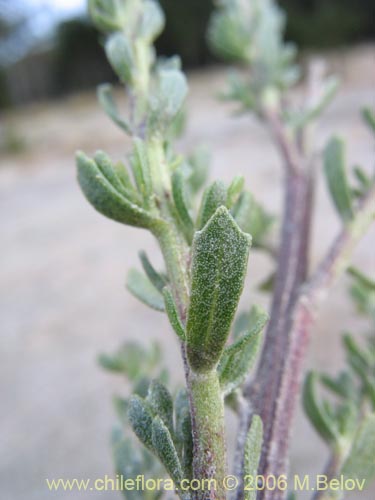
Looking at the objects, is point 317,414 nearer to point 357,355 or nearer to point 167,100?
point 357,355

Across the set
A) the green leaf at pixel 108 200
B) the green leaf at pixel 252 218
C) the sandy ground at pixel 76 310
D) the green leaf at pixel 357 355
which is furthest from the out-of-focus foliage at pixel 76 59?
the green leaf at pixel 108 200

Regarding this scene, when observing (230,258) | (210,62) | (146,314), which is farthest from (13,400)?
(210,62)

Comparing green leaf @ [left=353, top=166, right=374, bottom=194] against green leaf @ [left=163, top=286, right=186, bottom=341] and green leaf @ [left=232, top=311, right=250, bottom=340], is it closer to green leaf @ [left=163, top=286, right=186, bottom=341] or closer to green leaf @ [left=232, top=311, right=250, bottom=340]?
green leaf @ [left=232, top=311, right=250, bottom=340]

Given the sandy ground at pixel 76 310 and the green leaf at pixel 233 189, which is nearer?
the green leaf at pixel 233 189

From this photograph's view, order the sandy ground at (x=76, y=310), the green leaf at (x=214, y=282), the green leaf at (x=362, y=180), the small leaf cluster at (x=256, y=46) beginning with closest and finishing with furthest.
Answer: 1. the green leaf at (x=214, y=282)
2. the green leaf at (x=362, y=180)
3. the small leaf cluster at (x=256, y=46)
4. the sandy ground at (x=76, y=310)

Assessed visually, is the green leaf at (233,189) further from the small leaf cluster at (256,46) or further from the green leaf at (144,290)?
the small leaf cluster at (256,46)

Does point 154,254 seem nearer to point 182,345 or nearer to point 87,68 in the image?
point 182,345
